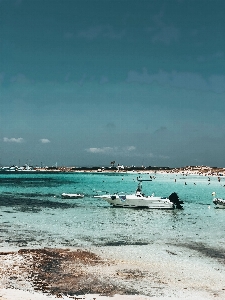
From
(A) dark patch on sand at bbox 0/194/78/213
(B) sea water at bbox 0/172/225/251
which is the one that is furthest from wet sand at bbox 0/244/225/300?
(A) dark patch on sand at bbox 0/194/78/213

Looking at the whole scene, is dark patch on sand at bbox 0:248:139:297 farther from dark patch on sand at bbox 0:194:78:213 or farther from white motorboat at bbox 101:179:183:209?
white motorboat at bbox 101:179:183:209

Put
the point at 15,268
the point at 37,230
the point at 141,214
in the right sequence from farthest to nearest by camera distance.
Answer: the point at 141,214 → the point at 37,230 → the point at 15,268

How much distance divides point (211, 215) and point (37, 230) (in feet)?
83.3

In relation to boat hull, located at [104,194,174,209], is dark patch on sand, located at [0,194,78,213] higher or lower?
lower

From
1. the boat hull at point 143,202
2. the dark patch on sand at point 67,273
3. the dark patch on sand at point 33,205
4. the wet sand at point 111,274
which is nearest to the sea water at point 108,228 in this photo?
the boat hull at point 143,202

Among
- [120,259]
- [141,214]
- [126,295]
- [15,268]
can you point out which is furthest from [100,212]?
[126,295]

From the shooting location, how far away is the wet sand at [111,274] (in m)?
16.4

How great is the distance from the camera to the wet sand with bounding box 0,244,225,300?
53.8 ft

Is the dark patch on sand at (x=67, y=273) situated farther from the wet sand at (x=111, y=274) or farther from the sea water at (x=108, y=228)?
the sea water at (x=108, y=228)

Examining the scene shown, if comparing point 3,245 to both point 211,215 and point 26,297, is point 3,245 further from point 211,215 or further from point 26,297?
point 211,215

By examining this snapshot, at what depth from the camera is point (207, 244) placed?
1121 inches

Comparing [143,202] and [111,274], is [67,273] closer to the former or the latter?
[111,274]

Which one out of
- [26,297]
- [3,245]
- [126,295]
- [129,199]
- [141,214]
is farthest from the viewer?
[129,199]

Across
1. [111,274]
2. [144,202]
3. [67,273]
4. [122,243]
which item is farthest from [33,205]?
[111,274]
